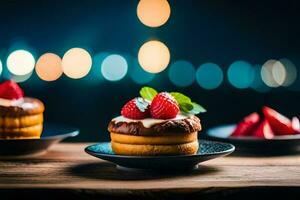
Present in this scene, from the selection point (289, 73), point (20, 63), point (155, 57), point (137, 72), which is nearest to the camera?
point (20, 63)

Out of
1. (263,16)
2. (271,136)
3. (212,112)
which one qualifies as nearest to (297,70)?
(263,16)

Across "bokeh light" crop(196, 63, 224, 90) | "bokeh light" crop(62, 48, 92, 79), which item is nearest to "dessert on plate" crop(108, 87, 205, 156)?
"bokeh light" crop(62, 48, 92, 79)

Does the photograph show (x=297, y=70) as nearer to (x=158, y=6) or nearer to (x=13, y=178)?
(x=158, y=6)

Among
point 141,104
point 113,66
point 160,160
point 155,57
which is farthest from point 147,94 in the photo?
point 155,57

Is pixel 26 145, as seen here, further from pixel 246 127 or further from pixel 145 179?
pixel 246 127

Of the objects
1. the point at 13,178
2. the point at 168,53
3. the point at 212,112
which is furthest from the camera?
the point at 168,53
